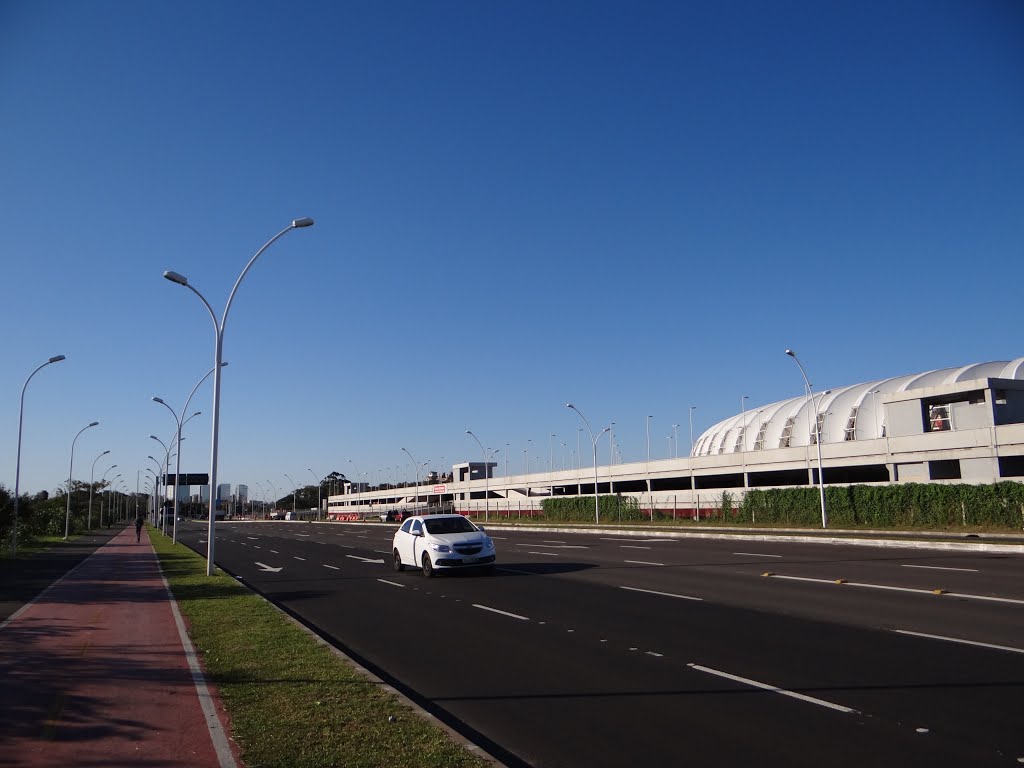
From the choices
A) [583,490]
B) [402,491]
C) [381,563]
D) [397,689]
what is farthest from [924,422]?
[402,491]

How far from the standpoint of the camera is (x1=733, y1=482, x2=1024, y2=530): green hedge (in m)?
37.3

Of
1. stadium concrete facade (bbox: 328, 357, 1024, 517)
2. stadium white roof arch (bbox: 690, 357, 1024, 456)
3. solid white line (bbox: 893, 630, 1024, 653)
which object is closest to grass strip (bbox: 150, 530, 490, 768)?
solid white line (bbox: 893, 630, 1024, 653)

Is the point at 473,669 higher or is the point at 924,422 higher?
the point at 924,422

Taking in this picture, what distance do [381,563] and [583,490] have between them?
69032 mm

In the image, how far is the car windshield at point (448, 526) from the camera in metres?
21.7

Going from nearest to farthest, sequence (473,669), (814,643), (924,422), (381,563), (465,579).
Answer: (473,669), (814,643), (465,579), (381,563), (924,422)

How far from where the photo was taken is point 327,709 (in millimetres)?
7082

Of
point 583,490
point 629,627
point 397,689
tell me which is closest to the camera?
point 397,689

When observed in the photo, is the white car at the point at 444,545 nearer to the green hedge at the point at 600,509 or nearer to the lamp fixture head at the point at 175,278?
the lamp fixture head at the point at 175,278

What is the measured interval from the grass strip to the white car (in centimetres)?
835

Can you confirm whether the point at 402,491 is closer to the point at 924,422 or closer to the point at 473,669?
the point at 924,422

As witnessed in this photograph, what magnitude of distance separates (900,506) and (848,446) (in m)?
15.5

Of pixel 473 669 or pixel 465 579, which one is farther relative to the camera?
pixel 465 579

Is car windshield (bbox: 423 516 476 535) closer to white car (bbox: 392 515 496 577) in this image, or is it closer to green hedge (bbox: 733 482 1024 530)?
white car (bbox: 392 515 496 577)
